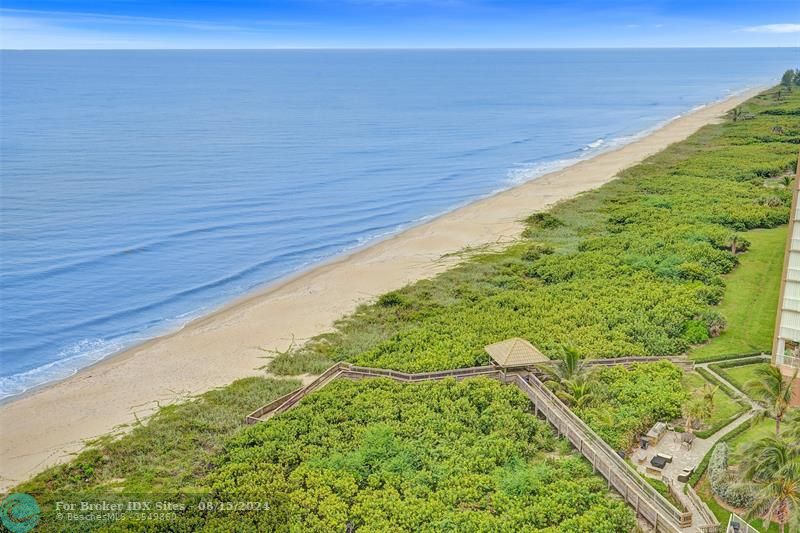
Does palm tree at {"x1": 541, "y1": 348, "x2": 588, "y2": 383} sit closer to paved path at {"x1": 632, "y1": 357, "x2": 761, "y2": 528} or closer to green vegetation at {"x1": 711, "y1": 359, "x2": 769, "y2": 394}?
paved path at {"x1": 632, "y1": 357, "x2": 761, "y2": 528}

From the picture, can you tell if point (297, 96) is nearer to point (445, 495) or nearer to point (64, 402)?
point (64, 402)

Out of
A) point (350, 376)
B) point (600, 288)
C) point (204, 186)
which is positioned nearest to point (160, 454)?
point (350, 376)

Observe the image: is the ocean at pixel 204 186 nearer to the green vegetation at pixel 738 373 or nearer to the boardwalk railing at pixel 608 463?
the boardwalk railing at pixel 608 463

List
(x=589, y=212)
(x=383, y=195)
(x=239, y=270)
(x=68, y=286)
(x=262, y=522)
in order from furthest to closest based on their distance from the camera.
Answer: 1. (x=383, y=195)
2. (x=589, y=212)
3. (x=239, y=270)
4. (x=68, y=286)
5. (x=262, y=522)

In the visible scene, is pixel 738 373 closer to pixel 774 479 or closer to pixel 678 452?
pixel 678 452

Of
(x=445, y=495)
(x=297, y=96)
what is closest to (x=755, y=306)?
(x=445, y=495)

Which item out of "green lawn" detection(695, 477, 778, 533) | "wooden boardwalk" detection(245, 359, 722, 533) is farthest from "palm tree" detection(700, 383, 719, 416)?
"wooden boardwalk" detection(245, 359, 722, 533)
